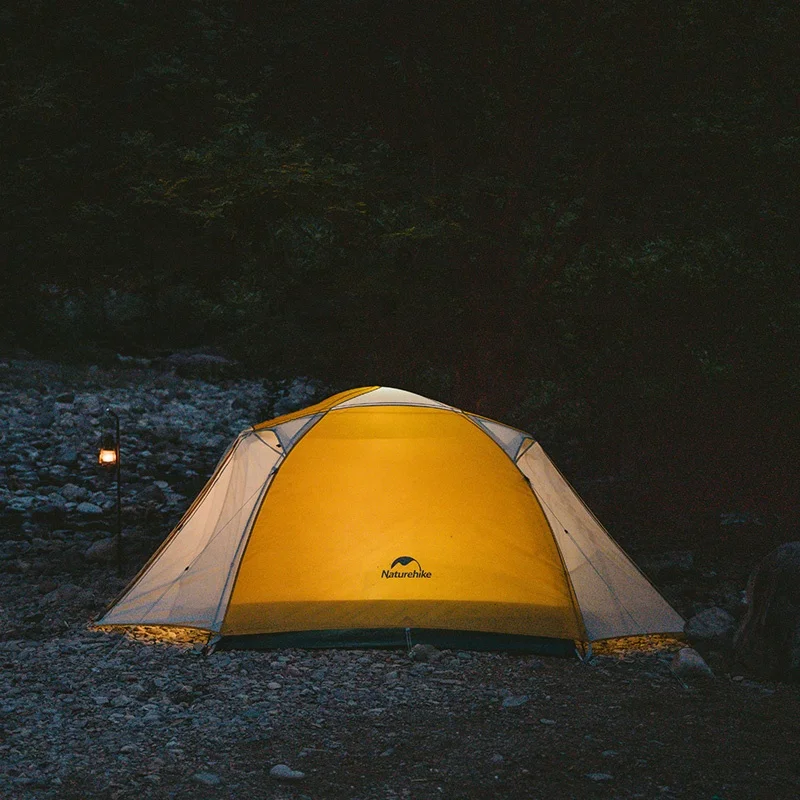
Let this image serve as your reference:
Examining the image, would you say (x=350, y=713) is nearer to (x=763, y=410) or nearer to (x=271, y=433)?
(x=271, y=433)

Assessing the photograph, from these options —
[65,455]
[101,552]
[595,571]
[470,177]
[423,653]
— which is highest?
[470,177]

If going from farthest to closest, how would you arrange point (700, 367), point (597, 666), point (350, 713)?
point (700, 367) < point (597, 666) < point (350, 713)

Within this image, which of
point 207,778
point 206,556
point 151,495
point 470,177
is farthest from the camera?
point 151,495

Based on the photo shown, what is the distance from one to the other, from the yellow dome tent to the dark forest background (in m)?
3.38

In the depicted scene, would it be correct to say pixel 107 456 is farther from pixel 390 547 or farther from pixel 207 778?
pixel 207 778

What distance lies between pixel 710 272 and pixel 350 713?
6.85 m

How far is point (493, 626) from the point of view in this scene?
6.44 meters

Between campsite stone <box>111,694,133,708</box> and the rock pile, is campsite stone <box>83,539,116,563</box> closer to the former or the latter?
the rock pile

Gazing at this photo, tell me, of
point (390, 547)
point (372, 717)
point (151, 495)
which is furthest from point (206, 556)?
point (151, 495)

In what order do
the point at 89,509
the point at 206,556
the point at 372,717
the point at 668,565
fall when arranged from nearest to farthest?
the point at 372,717
the point at 206,556
the point at 668,565
the point at 89,509

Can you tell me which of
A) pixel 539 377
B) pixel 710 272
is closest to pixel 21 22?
pixel 539 377

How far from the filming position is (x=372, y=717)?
17.1 ft

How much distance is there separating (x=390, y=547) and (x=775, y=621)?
91.2 inches

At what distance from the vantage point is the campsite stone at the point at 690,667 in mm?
5875
